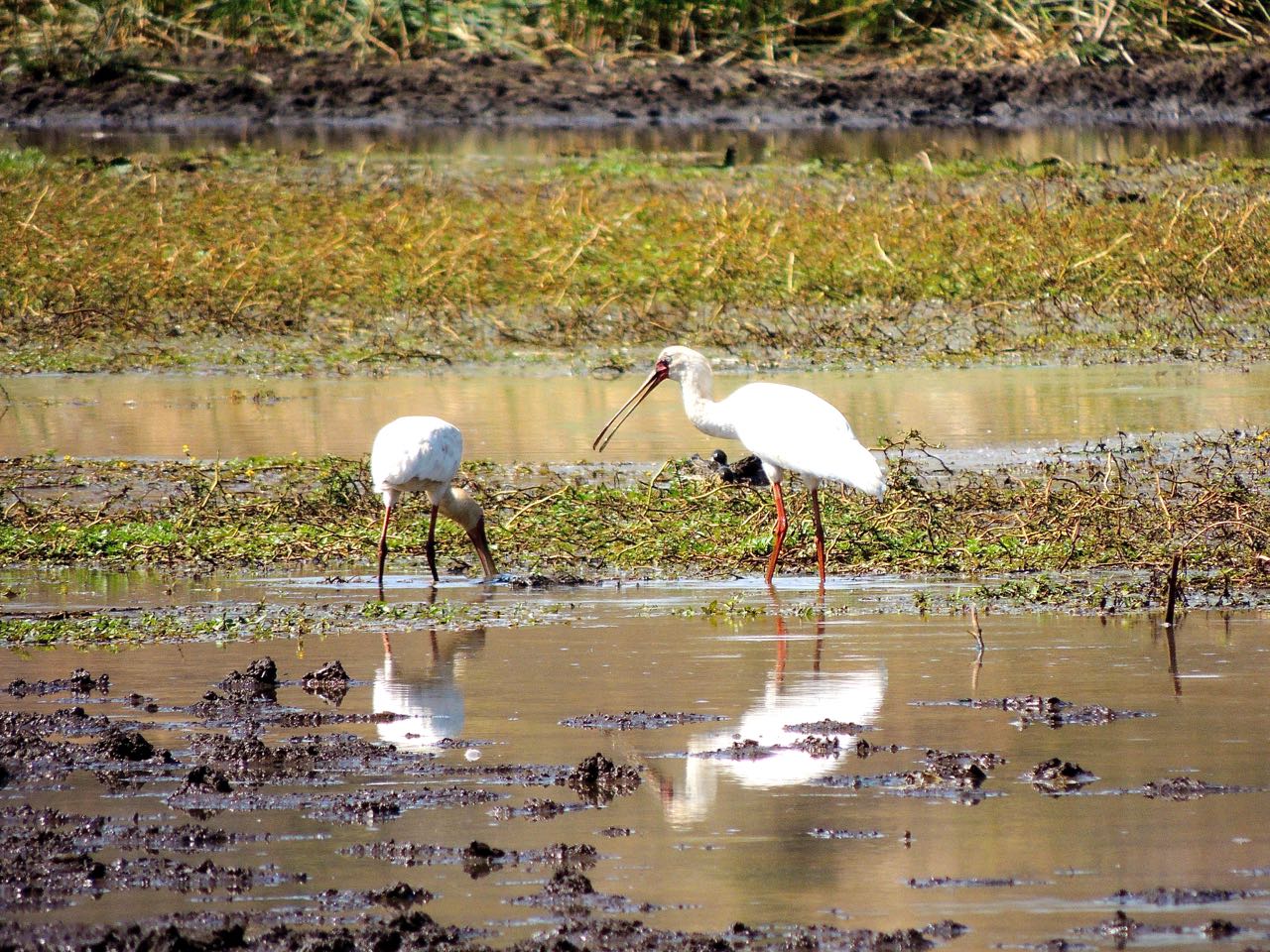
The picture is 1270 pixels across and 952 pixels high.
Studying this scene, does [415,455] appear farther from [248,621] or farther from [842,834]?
[842,834]

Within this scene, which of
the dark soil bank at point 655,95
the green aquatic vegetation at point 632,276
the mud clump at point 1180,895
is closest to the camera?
the mud clump at point 1180,895

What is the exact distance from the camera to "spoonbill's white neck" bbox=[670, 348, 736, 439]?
10430mm

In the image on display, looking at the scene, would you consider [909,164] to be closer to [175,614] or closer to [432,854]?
[175,614]

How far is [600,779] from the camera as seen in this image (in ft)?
19.2

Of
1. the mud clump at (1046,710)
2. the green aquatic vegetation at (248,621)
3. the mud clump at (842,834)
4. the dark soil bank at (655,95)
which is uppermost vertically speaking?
the dark soil bank at (655,95)

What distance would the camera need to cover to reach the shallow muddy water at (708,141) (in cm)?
2668

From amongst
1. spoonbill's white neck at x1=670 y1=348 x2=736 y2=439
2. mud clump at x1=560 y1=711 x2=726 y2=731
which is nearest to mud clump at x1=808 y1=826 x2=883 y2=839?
mud clump at x1=560 y1=711 x2=726 y2=731

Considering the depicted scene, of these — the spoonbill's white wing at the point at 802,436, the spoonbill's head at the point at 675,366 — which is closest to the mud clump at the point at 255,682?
the spoonbill's white wing at the point at 802,436

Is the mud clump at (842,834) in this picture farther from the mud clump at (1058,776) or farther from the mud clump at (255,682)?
the mud clump at (255,682)

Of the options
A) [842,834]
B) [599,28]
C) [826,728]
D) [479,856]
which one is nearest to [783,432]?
[826,728]

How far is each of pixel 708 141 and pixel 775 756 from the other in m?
24.0

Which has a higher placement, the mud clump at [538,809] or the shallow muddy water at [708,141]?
the shallow muddy water at [708,141]

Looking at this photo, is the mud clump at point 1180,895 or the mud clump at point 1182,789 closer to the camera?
the mud clump at point 1180,895

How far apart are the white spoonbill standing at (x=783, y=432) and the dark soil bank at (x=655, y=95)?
21383 mm
